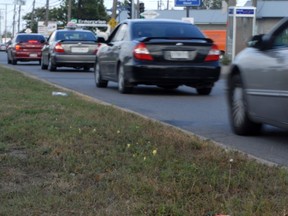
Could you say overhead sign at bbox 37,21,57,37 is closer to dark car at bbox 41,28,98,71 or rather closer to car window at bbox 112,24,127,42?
dark car at bbox 41,28,98,71

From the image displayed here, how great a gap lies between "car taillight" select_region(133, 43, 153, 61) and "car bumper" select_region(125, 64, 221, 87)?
160 mm

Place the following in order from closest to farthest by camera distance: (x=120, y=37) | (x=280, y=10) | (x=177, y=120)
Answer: (x=177, y=120)
(x=120, y=37)
(x=280, y=10)

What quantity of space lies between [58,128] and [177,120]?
2.41 m

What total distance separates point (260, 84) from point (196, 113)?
2.90 metres

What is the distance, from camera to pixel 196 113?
33.4ft

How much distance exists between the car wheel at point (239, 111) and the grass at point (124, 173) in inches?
35.3

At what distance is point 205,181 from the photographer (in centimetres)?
480

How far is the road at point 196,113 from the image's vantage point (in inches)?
280

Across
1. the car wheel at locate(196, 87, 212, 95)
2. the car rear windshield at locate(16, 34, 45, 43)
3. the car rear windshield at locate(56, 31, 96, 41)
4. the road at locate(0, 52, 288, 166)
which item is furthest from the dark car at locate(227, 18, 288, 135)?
the car rear windshield at locate(16, 34, 45, 43)

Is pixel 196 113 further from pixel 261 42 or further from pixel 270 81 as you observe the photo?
pixel 270 81

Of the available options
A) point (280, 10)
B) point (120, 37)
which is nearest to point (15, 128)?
point (120, 37)

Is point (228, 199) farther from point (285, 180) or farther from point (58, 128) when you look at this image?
point (58, 128)

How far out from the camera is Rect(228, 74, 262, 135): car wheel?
7883mm

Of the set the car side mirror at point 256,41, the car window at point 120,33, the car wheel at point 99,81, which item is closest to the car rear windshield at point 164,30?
the car window at point 120,33
